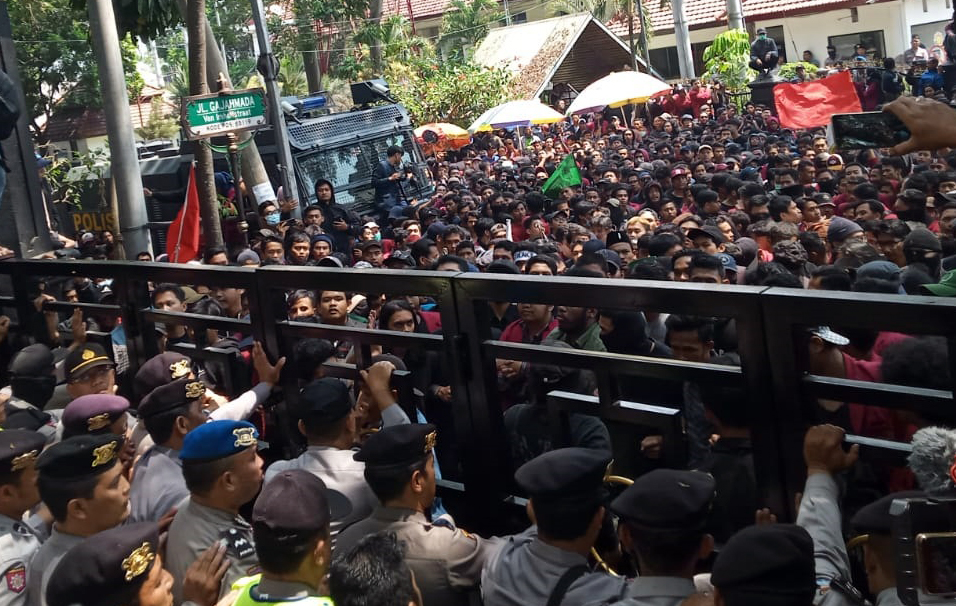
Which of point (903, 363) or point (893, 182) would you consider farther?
point (893, 182)

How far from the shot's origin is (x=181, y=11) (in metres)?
14.5

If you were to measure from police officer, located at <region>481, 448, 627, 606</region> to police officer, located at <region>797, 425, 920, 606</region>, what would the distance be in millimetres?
519

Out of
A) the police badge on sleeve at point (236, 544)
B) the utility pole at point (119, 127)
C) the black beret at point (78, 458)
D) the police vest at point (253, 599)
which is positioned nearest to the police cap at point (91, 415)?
the black beret at point (78, 458)

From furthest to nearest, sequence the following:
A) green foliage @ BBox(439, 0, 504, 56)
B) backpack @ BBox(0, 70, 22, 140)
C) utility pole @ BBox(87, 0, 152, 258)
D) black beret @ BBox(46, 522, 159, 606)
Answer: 1. green foliage @ BBox(439, 0, 504, 56)
2. utility pole @ BBox(87, 0, 152, 258)
3. backpack @ BBox(0, 70, 22, 140)
4. black beret @ BBox(46, 522, 159, 606)

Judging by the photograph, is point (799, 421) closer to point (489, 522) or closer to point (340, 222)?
point (489, 522)

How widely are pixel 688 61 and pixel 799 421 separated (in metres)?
24.5

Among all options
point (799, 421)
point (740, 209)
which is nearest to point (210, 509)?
point (799, 421)

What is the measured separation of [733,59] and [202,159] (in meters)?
14.1

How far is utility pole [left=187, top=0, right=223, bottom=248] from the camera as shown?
38.9 ft

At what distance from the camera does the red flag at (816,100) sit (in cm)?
1209

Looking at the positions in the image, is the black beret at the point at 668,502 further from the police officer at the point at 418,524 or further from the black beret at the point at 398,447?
the black beret at the point at 398,447

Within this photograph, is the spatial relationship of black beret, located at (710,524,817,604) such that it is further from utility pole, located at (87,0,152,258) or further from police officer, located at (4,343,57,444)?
utility pole, located at (87,0,152,258)

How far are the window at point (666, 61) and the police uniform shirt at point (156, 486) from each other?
37.4m

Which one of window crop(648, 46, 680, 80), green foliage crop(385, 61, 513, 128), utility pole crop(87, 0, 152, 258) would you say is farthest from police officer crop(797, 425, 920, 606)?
window crop(648, 46, 680, 80)
